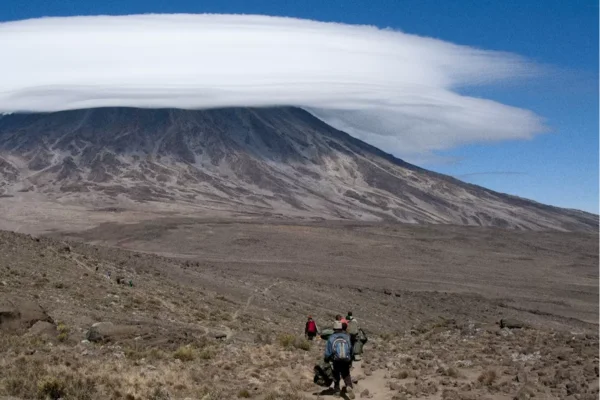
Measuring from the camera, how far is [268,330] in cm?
2350

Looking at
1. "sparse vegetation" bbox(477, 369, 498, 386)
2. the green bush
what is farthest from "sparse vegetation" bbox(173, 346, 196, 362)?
"sparse vegetation" bbox(477, 369, 498, 386)

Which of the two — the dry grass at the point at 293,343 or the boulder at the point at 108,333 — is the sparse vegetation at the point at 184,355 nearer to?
the boulder at the point at 108,333

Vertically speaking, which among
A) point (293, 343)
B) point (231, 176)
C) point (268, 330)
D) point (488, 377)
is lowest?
point (268, 330)

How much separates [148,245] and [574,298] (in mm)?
42968

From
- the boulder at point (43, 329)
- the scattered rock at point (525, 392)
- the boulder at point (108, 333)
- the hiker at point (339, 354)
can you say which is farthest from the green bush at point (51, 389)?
the scattered rock at point (525, 392)

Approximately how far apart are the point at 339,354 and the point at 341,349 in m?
0.08

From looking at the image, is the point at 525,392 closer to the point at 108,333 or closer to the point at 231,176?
the point at 108,333

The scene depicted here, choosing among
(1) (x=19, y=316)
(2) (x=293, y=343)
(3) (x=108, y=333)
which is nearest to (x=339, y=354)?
(2) (x=293, y=343)

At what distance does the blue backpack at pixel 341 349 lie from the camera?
10852mm

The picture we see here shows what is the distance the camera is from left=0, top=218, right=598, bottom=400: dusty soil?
440 inches

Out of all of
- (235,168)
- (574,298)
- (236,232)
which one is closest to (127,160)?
(235,168)

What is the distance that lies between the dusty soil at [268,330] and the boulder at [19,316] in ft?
0.37

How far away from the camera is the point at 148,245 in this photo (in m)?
75.3

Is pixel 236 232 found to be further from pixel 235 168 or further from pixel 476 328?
pixel 235 168
